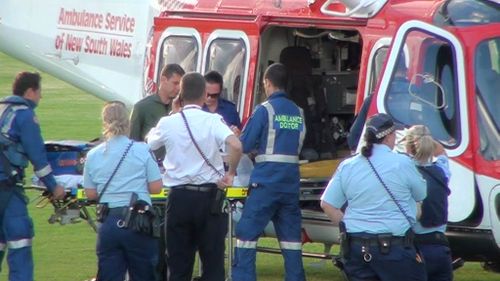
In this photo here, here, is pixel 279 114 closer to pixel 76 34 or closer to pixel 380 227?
pixel 380 227

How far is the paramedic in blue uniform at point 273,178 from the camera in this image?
11.0m

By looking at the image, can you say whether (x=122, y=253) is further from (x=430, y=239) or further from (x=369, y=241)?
(x=430, y=239)

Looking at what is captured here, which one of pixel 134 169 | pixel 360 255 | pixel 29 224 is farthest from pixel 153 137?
pixel 360 255

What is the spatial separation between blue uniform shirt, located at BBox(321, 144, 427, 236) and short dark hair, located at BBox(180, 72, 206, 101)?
1593 millimetres

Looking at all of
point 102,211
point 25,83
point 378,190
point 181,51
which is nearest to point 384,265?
point 378,190

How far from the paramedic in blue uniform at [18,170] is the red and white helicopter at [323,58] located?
238cm

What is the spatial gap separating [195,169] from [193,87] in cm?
58

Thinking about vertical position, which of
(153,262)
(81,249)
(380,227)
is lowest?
(81,249)

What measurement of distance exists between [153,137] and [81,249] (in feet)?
14.4

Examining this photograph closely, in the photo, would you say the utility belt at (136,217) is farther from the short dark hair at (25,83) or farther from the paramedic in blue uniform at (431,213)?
the paramedic in blue uniform at (431,213)

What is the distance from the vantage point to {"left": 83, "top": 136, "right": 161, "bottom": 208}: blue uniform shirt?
9.80 m

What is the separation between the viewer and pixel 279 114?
11.0 metres

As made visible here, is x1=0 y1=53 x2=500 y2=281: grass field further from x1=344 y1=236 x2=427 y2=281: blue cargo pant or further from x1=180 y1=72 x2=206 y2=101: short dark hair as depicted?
x1=344 y1=236 x2=427 y2=281: blue cargo pant

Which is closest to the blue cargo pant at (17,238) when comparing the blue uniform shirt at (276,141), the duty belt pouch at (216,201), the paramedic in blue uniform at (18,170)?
the paramedic in blue uniform at (18,170)
